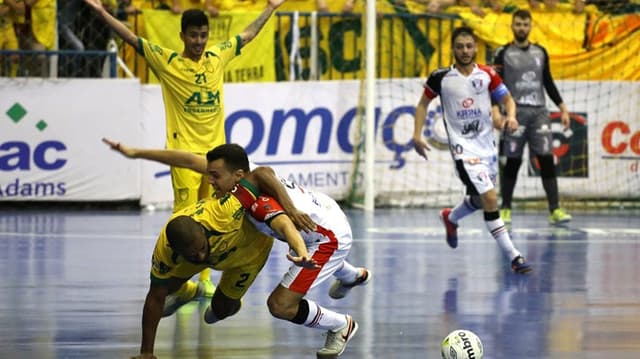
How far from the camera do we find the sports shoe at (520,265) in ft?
37.8

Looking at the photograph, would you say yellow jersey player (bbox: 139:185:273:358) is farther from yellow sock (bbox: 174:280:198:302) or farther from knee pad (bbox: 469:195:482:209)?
knee pad (bbox: 469:195:482:209)

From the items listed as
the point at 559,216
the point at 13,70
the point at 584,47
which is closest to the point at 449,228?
the point at 559,216

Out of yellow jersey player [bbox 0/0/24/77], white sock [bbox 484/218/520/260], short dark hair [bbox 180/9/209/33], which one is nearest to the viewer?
short dark hair [bbox 180/9/209/33]

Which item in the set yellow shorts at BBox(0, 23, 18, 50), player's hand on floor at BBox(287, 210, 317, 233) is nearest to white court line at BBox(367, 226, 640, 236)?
yellow shorts at BBox(0, 23, 18, 50)

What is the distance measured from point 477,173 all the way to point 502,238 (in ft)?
2.16

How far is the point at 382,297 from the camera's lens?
33.3ft

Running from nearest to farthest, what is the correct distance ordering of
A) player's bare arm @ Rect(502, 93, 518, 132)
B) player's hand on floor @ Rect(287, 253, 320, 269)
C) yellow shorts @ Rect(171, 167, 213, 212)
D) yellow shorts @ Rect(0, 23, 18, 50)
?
player's hand on floor @ Rect(287, 253, 320, 269)
yellow shorts @ Rect(171, 167, 213, 212)
player's bare arm @ Rect(502, 93, 518, 132)
yellow shorts @ Rect(0, 23, 18, 50)

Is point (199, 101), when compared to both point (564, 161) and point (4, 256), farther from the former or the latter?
point (564, 161)

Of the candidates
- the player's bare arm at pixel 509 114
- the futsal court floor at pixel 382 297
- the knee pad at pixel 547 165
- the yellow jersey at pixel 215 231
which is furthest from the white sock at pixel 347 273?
the knee pad at pixel 547 165

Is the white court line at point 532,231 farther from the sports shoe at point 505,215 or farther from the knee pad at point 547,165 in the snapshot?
the knee pad at point 547,165

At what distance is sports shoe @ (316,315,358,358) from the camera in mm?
7828

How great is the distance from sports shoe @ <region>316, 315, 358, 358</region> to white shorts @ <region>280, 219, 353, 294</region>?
0.99ft

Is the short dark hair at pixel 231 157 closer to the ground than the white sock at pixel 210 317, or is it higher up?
higher up

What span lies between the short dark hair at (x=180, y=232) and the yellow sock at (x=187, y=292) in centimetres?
196
